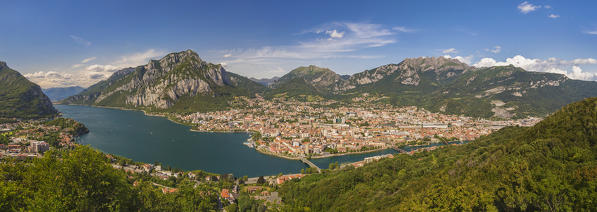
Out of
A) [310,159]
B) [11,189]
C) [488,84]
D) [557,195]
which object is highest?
[488,84]

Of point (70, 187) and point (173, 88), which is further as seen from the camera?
point (173, 88)

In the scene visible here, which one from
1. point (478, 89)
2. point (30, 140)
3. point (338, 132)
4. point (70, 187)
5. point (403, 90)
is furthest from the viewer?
point (403, 90)

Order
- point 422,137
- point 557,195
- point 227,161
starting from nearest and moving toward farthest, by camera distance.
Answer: point 557,195 < point 227,161 < point 422,137

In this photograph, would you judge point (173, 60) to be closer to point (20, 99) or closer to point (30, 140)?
point (20, 99)

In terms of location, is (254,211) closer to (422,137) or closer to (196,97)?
(422,137)

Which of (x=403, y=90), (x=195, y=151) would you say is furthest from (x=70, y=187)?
(x=403, y=90)

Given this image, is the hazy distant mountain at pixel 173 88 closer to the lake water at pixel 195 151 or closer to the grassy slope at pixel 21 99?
the grassy slope at pixel 21 99

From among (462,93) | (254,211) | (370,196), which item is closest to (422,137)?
(370,196)

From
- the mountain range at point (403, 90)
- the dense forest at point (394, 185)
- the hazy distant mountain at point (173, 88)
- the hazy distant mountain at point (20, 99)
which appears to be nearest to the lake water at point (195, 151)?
the dense forest at point (394, 185)
